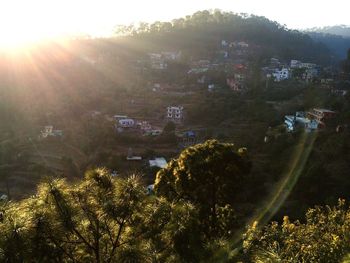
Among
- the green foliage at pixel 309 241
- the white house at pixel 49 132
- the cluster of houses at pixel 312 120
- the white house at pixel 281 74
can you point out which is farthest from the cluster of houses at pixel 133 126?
the green foliage at pixel 309 241

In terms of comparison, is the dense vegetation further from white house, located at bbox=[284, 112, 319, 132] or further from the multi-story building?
white house, located at bbox=[284, 112, 319, 132]

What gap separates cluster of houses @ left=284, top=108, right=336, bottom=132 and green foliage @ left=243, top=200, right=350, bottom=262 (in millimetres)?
20823

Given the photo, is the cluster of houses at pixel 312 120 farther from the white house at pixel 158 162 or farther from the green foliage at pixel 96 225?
the green foliage at pixel 96 225

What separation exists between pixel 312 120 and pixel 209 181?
20806 millimetres

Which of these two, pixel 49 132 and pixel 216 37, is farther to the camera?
pixel 216 37

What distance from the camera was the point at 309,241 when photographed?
5242mm

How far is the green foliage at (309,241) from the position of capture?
187 inches

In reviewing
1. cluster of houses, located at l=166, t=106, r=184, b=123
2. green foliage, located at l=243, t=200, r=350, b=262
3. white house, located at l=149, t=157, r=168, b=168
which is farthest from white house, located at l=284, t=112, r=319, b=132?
green foliage, located at l=243, t=200, r=350, b=262

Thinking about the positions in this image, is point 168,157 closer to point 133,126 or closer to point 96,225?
point 133,126

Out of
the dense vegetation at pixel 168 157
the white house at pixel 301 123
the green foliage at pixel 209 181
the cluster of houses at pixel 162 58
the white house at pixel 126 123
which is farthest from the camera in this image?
the cluster of houses at pixel 162 58

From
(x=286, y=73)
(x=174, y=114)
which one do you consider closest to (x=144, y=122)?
(x=174, y=114)

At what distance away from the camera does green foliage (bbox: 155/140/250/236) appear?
823 cm

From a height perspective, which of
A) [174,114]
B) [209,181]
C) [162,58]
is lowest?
[174,114]

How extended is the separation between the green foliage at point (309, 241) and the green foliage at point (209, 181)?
1.90 m
